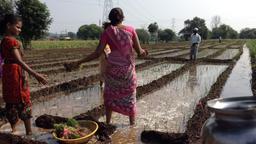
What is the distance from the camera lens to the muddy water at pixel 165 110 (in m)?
5.16

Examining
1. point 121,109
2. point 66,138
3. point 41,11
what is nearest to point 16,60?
point 66,138

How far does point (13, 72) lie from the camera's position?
4.39m

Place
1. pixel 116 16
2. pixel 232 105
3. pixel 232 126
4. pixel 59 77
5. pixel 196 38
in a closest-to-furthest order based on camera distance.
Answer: pixel 232 126 → pixel 232 105 → pixel 116 16 → pixel 59 77 → pixel 196 38

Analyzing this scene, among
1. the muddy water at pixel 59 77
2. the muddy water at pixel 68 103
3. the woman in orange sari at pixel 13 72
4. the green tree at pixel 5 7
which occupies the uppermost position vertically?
the green tree at pixel 5 7

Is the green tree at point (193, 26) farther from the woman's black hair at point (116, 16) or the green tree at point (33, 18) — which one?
the woman's black hair at point (116, 16)

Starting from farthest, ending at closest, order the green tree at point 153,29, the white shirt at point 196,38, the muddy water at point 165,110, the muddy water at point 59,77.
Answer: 1. the green tree at point 153,29
2. the white shirt at point 196,38
3. the muddy water at point 59,77
4. the muddy water at point 165,110

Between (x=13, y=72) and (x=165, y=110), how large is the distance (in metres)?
3.10

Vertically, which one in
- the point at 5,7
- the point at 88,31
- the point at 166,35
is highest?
the point at 5,7

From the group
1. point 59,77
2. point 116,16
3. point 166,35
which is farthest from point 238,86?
point 166,35

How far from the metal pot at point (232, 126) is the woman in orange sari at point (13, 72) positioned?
2.74m

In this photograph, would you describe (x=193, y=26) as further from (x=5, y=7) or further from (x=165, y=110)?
(x=165, y=110)

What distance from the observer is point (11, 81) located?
4.41 meters

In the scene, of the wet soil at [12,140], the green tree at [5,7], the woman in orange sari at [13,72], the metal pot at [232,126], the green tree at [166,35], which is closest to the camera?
the metal pot at [232,126]

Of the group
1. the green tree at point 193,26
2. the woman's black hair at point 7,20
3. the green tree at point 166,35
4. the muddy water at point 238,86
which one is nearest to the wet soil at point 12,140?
the woman's black hair at point 7,20
